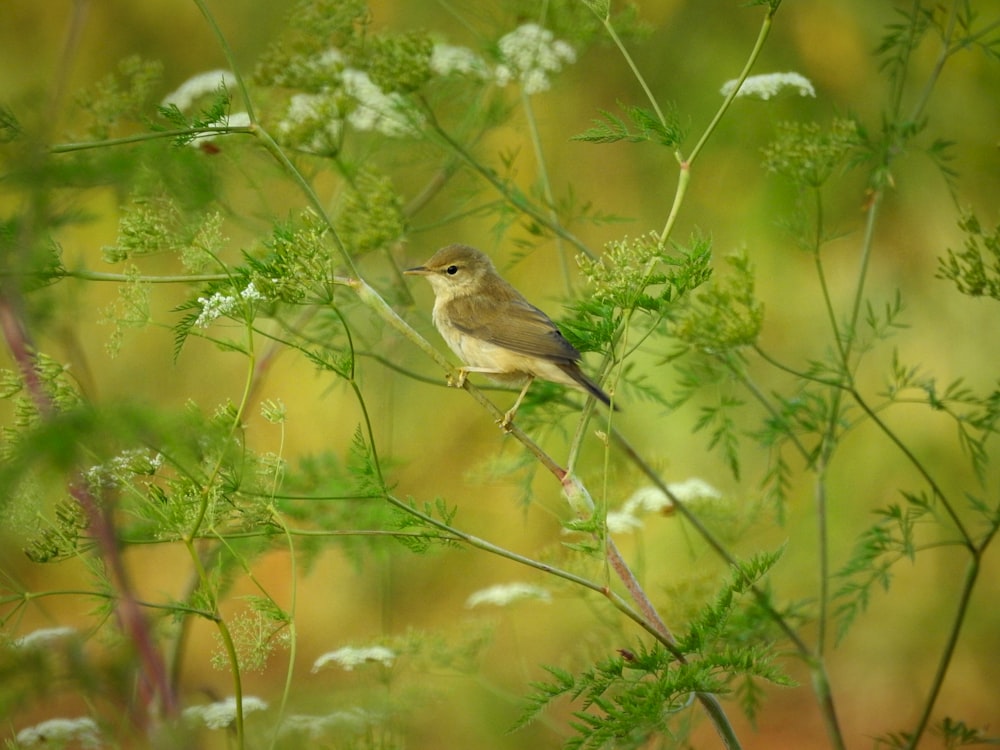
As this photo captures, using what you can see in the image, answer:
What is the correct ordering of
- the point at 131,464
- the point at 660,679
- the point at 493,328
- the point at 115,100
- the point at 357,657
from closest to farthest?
the point at 660,679
the point at 131,464
the point at 357,657
the point at 115,100
the point at 493,328

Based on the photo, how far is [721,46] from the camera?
603 centimetres

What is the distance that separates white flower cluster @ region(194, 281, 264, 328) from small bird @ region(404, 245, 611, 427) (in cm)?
73

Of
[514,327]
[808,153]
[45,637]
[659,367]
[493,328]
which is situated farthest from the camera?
[659,367]

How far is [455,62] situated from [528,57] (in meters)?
0.27

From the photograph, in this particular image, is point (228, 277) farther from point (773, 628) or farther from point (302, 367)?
point (302, 367)

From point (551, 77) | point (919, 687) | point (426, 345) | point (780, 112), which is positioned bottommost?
point (919, 687)

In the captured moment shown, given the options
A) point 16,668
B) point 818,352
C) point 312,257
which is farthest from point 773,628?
point 818,352

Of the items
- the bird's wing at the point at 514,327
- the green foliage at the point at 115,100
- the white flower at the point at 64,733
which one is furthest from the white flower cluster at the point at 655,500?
the green foliage at the point at 115,100

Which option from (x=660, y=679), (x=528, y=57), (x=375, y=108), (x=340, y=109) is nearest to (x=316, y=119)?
(x=340, y=109)

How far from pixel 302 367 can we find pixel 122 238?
4244mm

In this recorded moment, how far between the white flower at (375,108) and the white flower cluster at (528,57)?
14.6 inches

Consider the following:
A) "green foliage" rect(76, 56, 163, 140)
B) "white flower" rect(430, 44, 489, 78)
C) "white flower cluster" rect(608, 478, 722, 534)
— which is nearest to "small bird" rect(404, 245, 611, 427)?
"white flower cluster" rect(608, 478, 722, 534)

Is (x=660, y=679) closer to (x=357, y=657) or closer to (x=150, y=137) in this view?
(x=357, y=657)

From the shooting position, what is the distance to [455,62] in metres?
3.83
